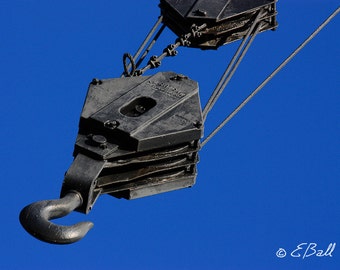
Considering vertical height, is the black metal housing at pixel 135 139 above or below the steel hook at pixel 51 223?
above

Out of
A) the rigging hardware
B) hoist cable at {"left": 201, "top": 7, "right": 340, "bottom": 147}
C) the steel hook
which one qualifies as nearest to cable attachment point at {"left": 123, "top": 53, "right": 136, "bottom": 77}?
the rigging hardware

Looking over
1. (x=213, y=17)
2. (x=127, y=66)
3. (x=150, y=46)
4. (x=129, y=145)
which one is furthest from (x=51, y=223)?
(x=213, y=17)

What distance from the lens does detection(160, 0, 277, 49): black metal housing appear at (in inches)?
549

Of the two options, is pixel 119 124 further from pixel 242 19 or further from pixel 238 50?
pixel 242 19

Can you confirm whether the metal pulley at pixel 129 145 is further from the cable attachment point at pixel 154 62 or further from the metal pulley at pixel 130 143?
the cable attachment point at pixel 154 62

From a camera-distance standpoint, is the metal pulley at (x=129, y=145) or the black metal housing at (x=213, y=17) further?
the black metal housing at (x=213, y=17)

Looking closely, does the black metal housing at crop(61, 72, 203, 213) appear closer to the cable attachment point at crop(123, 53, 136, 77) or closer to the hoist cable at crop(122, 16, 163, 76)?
the cable attachment point at crop(123, 53, 136, 77)

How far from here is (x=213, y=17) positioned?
13.9 metres

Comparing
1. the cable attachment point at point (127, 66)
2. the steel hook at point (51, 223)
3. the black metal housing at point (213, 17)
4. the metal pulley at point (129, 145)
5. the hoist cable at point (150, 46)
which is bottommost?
the steel hook at point (51, 223)

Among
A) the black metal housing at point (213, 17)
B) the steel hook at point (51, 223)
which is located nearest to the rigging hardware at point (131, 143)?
the steel hook at point (51, 223)

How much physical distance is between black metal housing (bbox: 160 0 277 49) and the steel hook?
346 cm

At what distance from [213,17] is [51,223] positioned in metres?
3.90

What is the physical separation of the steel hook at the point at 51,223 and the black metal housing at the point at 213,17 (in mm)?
3459

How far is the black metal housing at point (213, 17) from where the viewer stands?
45.7ft
